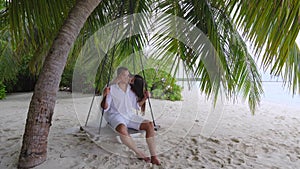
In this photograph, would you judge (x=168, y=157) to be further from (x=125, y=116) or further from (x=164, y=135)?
(x=164, y=135)

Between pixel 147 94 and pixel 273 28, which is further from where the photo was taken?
pixel 147 94

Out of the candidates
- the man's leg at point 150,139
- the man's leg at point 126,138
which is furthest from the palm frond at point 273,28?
the man's leg at point 126,138

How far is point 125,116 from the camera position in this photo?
205cm

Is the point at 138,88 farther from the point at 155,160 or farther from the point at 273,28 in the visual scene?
the point at 273,28

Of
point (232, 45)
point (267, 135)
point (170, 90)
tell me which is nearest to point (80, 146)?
point (232, 45)

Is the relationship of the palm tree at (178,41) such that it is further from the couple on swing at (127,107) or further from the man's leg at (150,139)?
the man's leg at (150,139)

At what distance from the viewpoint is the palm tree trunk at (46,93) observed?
1601 millimetres

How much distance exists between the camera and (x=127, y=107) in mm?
2154

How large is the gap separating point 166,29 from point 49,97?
1.37 m

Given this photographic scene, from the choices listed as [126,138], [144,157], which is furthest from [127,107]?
[144,157]

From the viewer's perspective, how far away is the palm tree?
48.0 inches

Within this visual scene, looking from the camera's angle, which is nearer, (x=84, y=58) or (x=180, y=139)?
(x=180, y=139)

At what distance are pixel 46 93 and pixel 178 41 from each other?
1.40m

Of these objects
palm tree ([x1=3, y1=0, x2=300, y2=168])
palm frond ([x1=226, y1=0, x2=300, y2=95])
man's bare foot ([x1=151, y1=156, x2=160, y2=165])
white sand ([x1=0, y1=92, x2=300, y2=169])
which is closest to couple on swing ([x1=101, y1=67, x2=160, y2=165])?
man's bare foot ([x1=151, y1=156, x2=160, y2=165])
